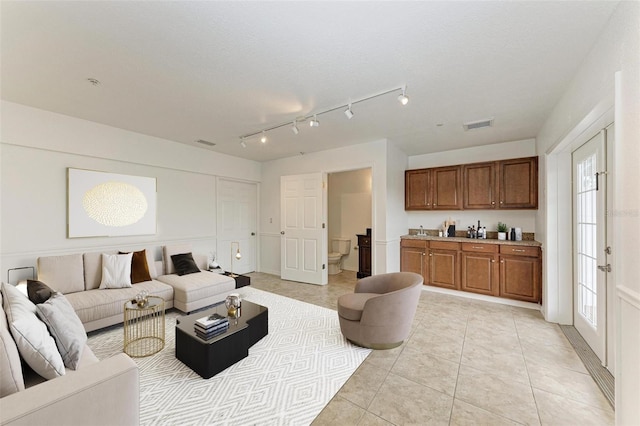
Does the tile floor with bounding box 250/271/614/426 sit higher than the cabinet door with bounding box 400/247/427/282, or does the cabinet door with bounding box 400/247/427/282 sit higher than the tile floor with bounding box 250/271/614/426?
the cabinet door with bounding box 400/247/427/282

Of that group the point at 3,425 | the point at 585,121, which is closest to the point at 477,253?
the point at 585,121

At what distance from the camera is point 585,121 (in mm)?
2039

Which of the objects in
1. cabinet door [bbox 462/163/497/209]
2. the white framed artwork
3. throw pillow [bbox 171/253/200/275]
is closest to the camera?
the white framed artwork

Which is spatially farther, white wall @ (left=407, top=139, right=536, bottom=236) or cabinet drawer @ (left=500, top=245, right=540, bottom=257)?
white wall @ (left=407, top=139, right=536, bottom=236)

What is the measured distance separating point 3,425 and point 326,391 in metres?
1.67

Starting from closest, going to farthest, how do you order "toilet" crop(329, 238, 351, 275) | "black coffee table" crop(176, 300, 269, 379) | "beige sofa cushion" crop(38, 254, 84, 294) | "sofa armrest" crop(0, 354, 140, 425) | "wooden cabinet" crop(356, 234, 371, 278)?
"sofa armrest" crop(0, 354, 140, 425) < "black coffee table" crop(176, 300, 269, 379) < "beige sofa cushion" crop(38, 254, 84, 294) < "wooden cabinet" crop(356, 234, 371, 278) < "toilet" crop(329, 238, 351, 275)

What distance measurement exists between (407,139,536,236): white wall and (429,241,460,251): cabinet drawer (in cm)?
68

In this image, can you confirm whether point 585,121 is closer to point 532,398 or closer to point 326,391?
point 532,398

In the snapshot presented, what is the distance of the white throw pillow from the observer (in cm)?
309

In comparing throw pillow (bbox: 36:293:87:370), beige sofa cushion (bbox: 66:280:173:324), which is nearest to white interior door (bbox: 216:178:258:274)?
beige sofa cushion (bbox: 66:280:173:324)

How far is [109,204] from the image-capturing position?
3.62 meters

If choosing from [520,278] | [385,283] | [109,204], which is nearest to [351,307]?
[385,283]

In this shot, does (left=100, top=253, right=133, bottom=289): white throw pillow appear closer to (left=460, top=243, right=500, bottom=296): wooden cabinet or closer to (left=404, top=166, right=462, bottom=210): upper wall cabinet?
(left=404, top=166, right=462, bottom=210): upper wall cabinet

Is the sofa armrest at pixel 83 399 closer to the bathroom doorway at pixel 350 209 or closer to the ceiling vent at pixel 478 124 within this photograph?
the ceiling vent at pixel 478 124
